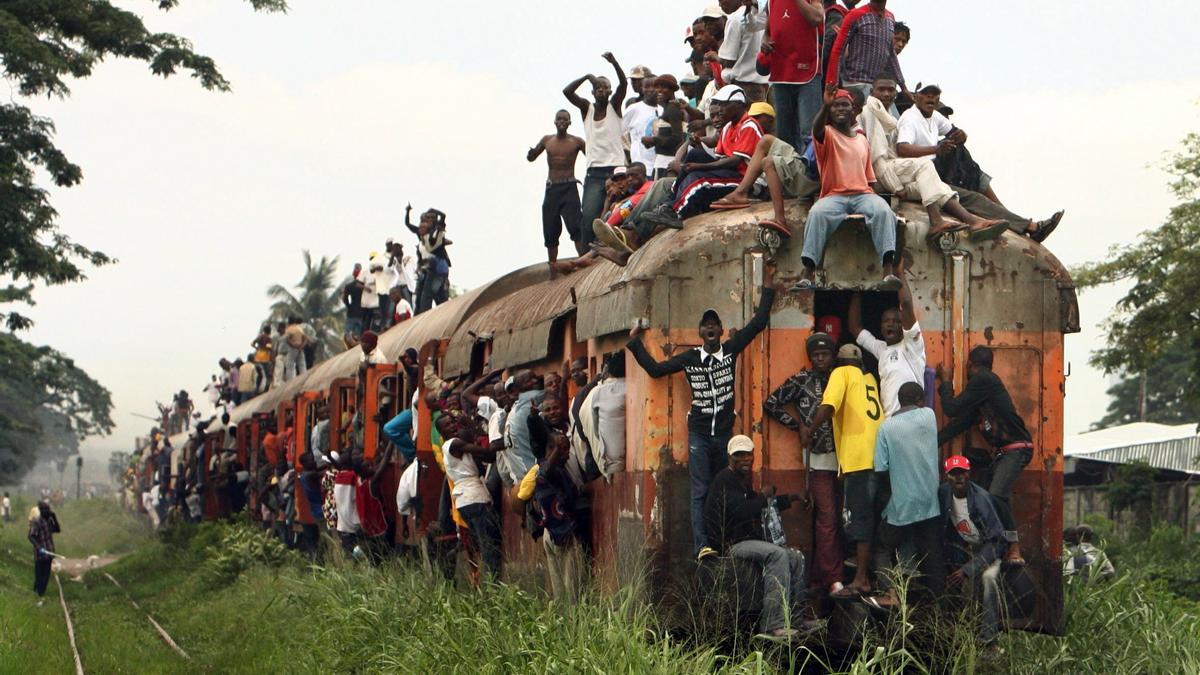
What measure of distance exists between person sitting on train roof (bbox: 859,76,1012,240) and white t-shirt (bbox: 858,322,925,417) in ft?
2.05

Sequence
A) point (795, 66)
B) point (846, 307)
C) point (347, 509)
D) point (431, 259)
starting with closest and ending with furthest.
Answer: point (846, 307) → point (795, 66) → point (347, 509) → point (431, 259)

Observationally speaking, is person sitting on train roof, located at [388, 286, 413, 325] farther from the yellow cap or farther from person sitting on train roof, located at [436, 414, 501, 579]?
the yellow cap

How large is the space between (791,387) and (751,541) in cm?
84

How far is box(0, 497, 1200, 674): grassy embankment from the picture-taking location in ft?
28.2

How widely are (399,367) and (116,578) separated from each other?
1367 centimetres

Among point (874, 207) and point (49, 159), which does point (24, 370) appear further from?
point (874, 207)

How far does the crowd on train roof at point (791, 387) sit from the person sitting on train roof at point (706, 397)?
0.01m

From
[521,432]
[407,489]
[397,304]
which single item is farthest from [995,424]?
[397,304]

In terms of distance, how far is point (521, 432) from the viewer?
11.5m

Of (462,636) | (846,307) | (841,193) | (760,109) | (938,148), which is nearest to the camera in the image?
(841,193)

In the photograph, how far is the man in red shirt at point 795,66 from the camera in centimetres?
1133

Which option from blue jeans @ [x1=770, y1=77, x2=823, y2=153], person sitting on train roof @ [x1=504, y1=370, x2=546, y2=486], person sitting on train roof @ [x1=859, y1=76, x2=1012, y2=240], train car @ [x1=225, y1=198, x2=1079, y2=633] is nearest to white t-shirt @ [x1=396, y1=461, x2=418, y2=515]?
person sitting on train roof @ [x1=504, y1=370, x2=546, y2=486]

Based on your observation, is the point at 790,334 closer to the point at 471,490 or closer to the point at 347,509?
the point at 471,490

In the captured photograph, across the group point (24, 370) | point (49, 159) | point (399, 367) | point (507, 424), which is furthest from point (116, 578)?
point (24, 370)
